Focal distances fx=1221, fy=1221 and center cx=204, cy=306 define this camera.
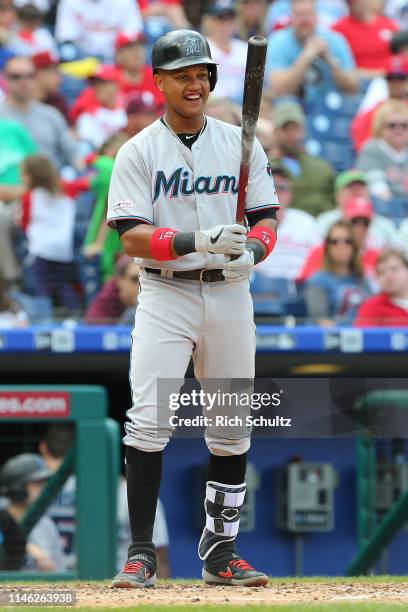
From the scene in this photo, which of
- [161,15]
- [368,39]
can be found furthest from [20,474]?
[368,39]

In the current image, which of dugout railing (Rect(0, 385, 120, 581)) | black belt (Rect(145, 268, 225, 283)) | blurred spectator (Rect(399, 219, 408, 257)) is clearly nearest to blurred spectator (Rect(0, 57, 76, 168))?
blurred spectator (Rect(399, 219, 408, 257))

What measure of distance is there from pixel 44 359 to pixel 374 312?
6.00ft

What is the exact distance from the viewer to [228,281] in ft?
12.5

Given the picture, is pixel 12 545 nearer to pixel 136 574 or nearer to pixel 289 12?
pixel 136 574

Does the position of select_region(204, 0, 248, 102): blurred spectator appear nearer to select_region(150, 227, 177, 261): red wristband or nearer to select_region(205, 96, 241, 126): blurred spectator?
select_region(205, 96, 241, 126): blurred spectator

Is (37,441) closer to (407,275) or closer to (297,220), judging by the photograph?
(407,275)

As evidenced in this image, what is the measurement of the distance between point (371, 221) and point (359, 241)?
32 cm

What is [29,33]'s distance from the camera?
378 inches

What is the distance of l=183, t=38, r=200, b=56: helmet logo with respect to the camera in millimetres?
3736

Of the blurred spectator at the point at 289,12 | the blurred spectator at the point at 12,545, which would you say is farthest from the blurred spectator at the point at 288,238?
the blurred spectator at the point at 12,545

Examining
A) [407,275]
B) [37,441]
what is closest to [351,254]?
[407,275]

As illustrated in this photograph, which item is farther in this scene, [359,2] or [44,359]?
[359,2]

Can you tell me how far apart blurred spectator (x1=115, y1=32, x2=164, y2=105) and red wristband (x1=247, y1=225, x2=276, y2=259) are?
17.6ft

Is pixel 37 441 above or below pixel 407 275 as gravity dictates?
below
